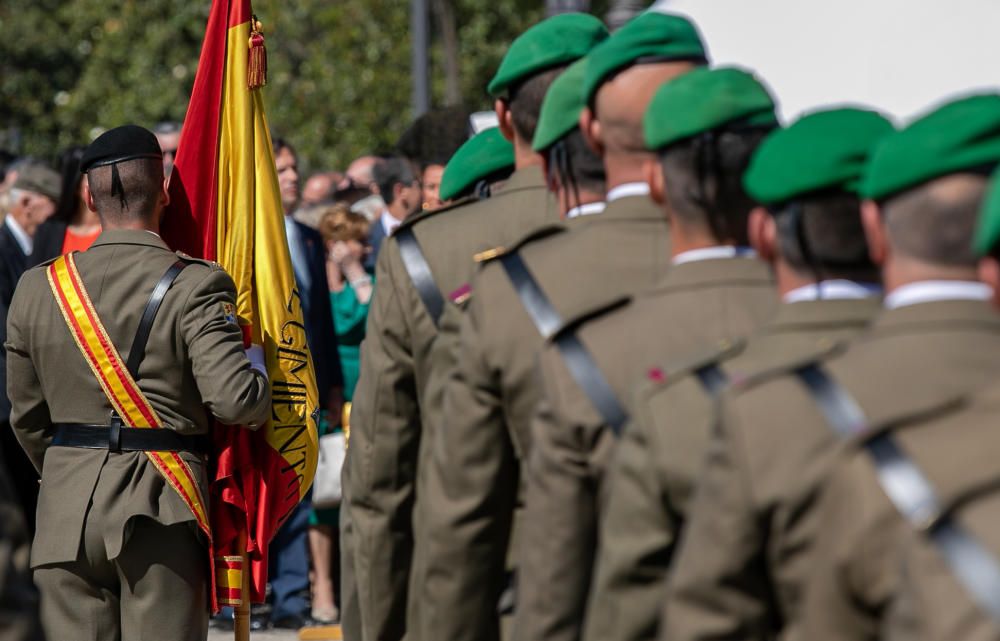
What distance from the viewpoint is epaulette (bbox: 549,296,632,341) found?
294 cm

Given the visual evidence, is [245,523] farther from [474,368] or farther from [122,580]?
[474,368]

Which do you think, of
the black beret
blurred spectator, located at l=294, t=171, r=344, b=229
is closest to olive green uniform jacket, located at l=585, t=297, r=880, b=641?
the black beret

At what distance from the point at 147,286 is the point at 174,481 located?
59 centimetres

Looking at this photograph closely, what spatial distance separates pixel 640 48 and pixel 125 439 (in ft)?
7.85

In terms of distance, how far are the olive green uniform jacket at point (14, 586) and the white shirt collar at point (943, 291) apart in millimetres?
1303

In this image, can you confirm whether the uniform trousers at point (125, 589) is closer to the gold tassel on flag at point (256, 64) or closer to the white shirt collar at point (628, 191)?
the gold tassel on flag at point (256, 64)

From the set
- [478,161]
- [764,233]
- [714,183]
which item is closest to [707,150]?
[714,183]

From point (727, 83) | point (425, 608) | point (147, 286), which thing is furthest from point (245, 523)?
point (727, 83)

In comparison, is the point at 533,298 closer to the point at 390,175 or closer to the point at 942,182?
the point at 942,182

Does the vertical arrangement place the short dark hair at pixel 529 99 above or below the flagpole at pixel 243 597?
above

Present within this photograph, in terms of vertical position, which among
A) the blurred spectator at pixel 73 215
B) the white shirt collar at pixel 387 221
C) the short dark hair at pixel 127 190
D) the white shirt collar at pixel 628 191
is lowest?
the white shirt collar at pixel 387 221

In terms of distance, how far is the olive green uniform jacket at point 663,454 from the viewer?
2574 millimetres

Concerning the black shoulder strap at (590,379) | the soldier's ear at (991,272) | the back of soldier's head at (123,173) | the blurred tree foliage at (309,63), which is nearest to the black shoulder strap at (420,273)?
the black shoulder strap at (590,379)

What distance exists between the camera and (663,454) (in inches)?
103
